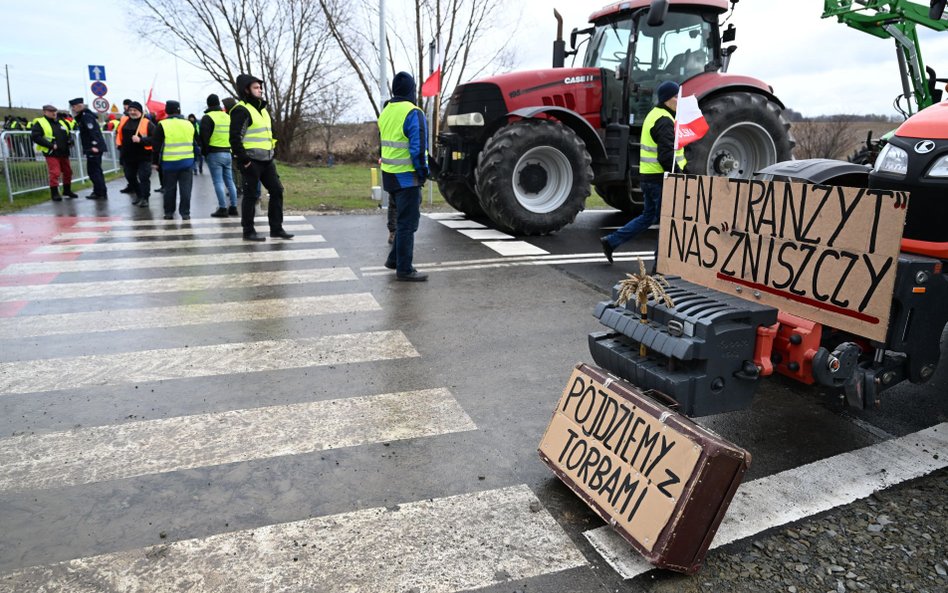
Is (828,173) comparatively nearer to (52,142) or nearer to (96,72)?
(52,142)

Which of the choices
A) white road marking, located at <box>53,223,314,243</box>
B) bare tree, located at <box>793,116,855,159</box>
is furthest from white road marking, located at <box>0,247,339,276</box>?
bare tree, located at <box>793,116,855,159</box>

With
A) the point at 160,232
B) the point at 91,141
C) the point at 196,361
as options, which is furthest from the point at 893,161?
the point at 91,141

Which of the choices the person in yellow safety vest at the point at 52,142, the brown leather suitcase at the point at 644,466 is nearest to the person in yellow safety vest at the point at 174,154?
the person in yellow safety vest at the point at 52,142

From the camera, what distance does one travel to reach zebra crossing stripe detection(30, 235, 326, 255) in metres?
8.77

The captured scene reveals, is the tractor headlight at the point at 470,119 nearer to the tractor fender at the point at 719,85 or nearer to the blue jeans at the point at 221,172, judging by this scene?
the tractor fender at the point at 719,85

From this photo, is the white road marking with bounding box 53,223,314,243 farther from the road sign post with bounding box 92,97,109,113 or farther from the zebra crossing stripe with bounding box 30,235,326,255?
the road sign post with bounding box 92,97,109,113

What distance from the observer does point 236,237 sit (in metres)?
9.80

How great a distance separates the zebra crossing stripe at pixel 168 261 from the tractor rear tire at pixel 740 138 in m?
5.26

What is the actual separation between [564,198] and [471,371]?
5564 millimetres

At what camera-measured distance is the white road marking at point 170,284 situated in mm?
6676

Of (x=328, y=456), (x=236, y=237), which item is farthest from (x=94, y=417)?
(x=236, y=237)

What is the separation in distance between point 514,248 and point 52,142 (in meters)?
10.4

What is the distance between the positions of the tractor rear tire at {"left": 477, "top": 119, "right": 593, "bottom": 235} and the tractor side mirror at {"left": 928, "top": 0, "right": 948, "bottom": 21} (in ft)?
15.6

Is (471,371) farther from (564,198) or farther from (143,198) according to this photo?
(143,198)
